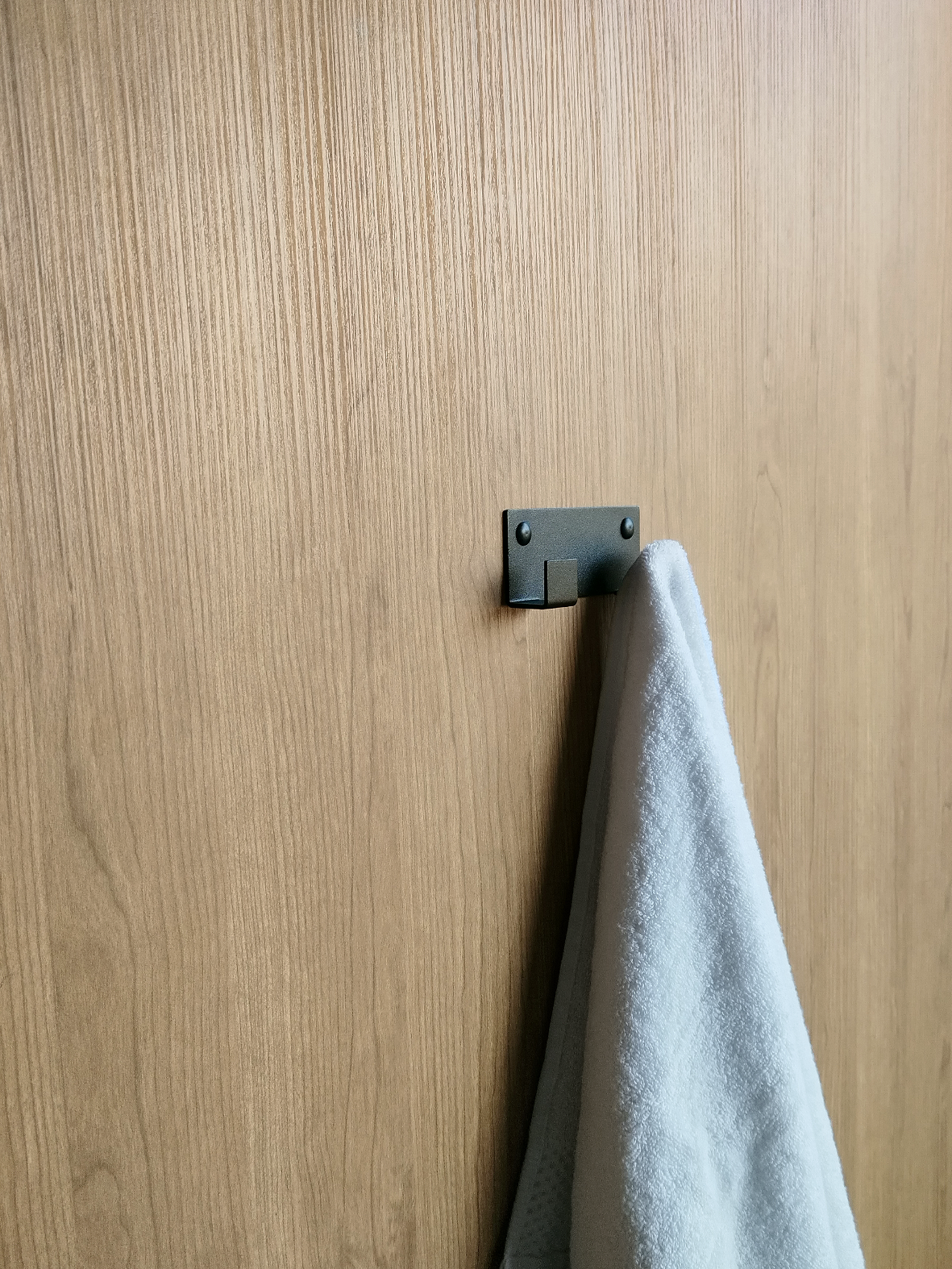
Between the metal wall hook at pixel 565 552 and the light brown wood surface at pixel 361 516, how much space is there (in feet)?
0.04

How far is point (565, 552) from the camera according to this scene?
578 mm

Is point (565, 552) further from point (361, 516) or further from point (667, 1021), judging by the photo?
point (667, 1021)

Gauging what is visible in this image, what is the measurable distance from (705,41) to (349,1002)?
22.4 inches

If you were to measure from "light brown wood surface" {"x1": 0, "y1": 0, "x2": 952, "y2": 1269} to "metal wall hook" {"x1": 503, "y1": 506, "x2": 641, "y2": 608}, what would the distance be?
1 cm

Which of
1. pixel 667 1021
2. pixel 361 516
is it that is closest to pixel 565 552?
pixel 361 516

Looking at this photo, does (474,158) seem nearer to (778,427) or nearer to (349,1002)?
(778,427)

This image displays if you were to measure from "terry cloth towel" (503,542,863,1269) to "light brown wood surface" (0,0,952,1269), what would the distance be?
0.03 m

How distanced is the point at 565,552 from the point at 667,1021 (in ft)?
0.81

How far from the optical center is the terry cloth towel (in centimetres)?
52

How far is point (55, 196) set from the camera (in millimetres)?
403

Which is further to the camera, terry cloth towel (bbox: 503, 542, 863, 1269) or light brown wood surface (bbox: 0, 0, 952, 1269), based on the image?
terry cloth towel (bbox: 503, 542, 863, 1269)

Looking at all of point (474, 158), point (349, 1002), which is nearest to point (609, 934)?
point (349, 1002)

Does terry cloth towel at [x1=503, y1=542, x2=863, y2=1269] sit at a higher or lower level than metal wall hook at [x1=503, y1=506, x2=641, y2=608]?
lower

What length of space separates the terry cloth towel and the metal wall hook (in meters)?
0.02
